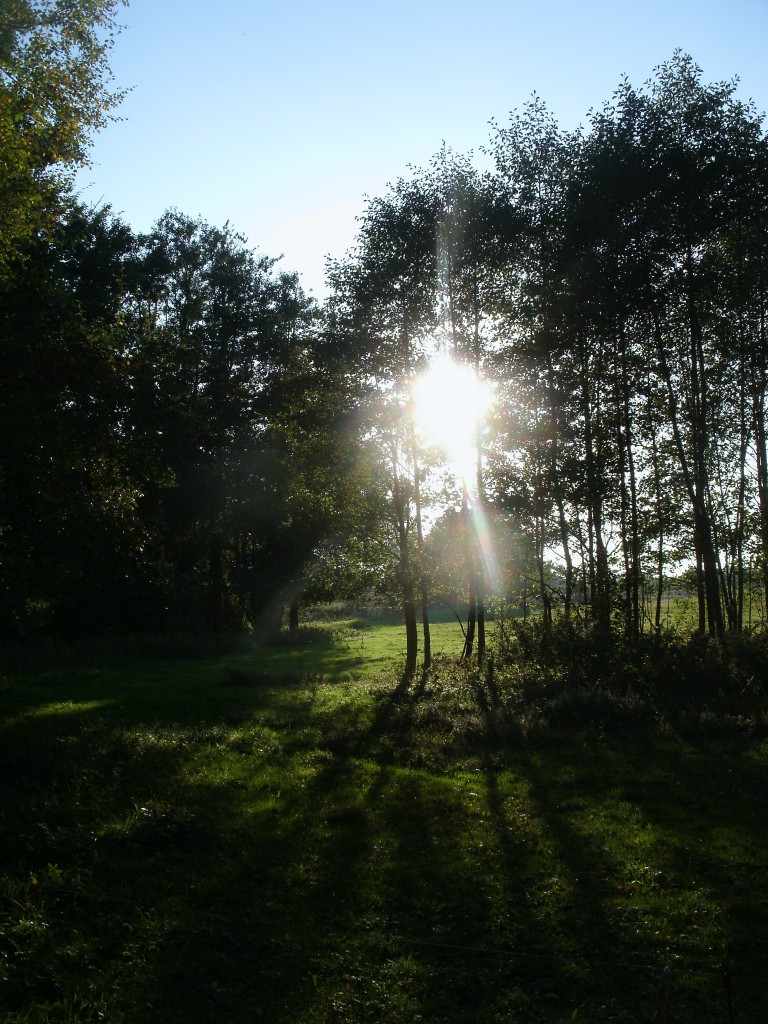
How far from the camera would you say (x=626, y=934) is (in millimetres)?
7422

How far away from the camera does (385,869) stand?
29.8ft

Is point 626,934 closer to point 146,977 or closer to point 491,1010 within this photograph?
point 491,1010

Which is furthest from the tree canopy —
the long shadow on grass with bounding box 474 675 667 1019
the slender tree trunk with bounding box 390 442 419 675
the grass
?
the long shadow on grass with bounding box 474 675 667 1019

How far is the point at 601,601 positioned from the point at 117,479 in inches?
530

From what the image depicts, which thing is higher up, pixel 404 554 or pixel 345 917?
pixel 404 554

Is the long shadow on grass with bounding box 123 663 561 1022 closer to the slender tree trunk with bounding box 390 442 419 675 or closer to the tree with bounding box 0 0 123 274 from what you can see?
the tree with bounding box 0 0 123 274

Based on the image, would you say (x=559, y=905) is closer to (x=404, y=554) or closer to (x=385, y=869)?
(x=385, y=869)

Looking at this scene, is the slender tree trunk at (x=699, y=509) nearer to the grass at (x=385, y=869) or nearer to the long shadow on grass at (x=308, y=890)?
the grass at (x=385, y=869)

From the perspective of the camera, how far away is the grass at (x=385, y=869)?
641 centimetres

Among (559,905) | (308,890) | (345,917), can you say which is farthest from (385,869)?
(559,905)

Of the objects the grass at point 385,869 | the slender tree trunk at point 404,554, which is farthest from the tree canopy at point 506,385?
the grass at point 385,869

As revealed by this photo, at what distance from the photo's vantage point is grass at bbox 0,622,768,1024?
6.41 m

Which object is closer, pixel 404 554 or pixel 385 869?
pixel 385 869

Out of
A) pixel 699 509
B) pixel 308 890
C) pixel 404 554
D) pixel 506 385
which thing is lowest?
pixel 308 890
